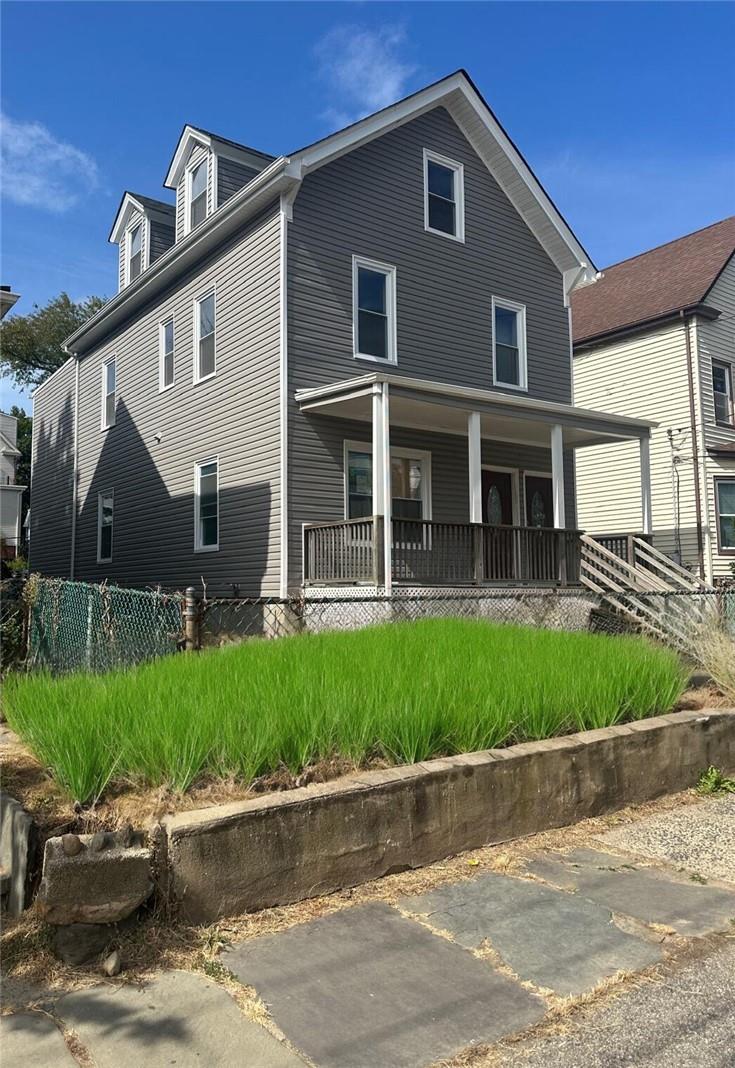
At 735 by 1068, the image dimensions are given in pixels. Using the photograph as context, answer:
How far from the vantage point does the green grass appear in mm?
3922

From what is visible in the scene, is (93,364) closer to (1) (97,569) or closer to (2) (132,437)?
(2) (132,437)

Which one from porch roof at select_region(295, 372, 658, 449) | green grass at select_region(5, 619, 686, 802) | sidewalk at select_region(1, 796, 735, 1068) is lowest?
sidewalk at select_region(1, 796, 735, 1068)

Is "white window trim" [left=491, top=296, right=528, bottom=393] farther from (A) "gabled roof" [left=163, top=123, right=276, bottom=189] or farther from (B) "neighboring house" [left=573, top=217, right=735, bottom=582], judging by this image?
(B) "neighboring house" [left=573, top=217, right=735, bottom=582]

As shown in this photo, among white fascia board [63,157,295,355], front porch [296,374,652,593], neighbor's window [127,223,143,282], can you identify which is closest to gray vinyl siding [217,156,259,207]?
white fascia board [63,157,295,355]

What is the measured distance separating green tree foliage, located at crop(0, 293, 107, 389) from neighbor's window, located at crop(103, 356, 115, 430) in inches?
884

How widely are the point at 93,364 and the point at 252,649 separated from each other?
52.6 ft

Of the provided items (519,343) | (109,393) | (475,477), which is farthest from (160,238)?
(475,477)

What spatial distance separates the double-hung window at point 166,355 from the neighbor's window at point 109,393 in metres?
2.75

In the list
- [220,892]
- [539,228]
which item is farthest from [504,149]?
[220,892]

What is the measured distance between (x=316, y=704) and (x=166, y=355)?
44.8ft

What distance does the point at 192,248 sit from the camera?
15266mm

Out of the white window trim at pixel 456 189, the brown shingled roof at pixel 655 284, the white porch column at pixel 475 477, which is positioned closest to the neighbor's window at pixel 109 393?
the white window trim at pixel 456 189

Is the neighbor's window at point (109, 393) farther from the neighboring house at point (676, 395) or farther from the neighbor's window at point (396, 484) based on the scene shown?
the neighboring house at point (676, 395)

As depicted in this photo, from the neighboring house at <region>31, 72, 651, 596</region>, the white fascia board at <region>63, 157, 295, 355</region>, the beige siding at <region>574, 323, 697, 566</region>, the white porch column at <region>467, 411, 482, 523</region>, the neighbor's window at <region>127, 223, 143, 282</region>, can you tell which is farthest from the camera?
the beige siding at <region>574, 323, 697, 566</region>
